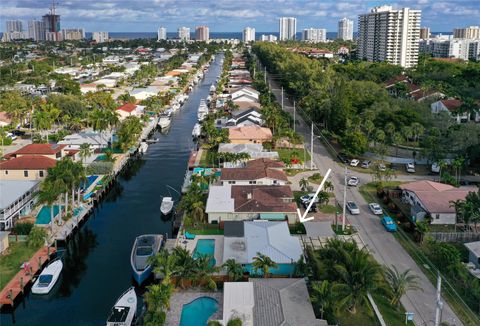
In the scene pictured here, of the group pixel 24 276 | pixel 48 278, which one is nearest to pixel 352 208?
pixel 48 278

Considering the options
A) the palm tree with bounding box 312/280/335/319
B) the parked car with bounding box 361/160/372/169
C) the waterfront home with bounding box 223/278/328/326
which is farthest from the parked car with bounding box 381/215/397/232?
the parked car with bounding box 361/160/372/169

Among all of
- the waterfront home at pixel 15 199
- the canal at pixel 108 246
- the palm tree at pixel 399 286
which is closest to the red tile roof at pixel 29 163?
the waterfront home at pixel 15 199

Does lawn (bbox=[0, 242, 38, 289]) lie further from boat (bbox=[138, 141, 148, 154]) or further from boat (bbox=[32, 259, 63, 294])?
boat (bbox=[138, 141, 148, 154])

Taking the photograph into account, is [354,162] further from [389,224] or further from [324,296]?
[324,296]

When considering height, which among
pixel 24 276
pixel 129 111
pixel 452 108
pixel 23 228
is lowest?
pixel 24 276

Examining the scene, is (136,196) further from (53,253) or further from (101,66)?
(101,66)

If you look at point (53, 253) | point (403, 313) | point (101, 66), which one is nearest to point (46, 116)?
point (53, 253)
